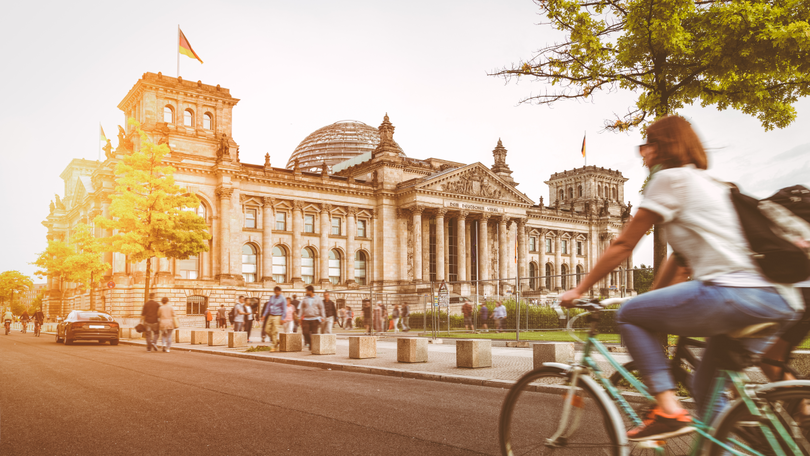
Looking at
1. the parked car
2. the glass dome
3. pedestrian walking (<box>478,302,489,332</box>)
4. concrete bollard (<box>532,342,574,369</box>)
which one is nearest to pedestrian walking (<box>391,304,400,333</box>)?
pedestrian walking (<box>478,302,489,332</box>)

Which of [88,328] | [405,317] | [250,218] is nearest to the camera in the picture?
[88,328]

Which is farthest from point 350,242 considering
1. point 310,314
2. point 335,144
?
point 310,314

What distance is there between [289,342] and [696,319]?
60.8 ft

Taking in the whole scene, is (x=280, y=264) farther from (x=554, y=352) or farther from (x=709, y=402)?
(x=709, y=402)

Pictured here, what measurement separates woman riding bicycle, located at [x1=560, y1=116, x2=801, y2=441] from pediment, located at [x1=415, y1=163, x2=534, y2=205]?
58520 millimetres

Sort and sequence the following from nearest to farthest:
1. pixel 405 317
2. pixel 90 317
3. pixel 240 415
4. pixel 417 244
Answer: pixel 240 415
pixel 90 317
pixel 405 317
pixel 417 244

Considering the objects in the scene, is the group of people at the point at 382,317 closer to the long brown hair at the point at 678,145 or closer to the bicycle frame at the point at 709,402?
the bicycle frame at the point at 709,402

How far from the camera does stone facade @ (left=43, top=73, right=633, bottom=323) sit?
173 ft

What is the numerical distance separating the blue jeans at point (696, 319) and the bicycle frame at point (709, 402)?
9cm

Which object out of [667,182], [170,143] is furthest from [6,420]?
[170,143]

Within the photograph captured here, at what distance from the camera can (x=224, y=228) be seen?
5366cm

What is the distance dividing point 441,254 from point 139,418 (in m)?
58.3

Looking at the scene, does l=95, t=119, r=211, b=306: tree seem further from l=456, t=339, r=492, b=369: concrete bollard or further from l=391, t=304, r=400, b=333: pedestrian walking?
l=456, t=339, r=492, b=369: concrete bollard

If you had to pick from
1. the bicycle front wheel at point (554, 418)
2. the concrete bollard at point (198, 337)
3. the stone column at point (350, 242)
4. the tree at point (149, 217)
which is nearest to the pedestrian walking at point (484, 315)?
the concrete bollard at point (198, 337)
